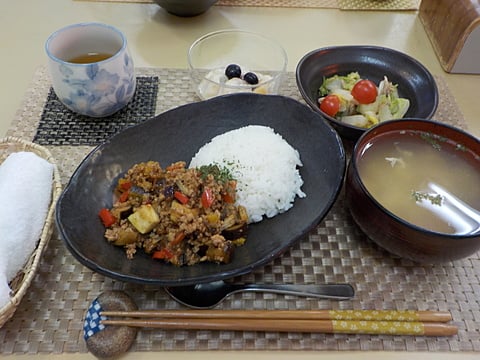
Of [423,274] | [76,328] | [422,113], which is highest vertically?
[422,113]

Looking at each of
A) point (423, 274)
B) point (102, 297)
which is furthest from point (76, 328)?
point (423, 274)

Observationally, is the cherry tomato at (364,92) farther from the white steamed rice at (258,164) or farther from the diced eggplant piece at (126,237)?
the diced eggplant piece at (126,237)

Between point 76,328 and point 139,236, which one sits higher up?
point 139,236

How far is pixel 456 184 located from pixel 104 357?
1365 millimetres

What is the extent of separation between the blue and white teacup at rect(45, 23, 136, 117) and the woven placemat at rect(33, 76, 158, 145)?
0.07 meters

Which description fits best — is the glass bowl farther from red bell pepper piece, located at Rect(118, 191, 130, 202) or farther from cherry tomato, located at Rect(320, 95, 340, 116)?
red bell pepper piece, located at Rect(118, 191, 130, 202)

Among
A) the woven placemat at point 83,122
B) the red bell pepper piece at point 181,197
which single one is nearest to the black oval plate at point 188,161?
the red bell pepper piece at point 181,197

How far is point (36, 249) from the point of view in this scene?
1.33 m

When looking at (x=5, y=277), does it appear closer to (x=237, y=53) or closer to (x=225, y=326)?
(x=225, y=326)

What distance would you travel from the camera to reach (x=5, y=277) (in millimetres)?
1196

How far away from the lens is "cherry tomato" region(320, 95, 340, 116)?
73.9 inches

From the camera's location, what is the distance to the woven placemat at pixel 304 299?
1271mm

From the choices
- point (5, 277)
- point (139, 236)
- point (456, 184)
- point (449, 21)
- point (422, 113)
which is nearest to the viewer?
point (5, 277)

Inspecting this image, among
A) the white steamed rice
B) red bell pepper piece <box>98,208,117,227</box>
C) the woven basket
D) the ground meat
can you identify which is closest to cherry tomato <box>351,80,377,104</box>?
the white steamed rice
